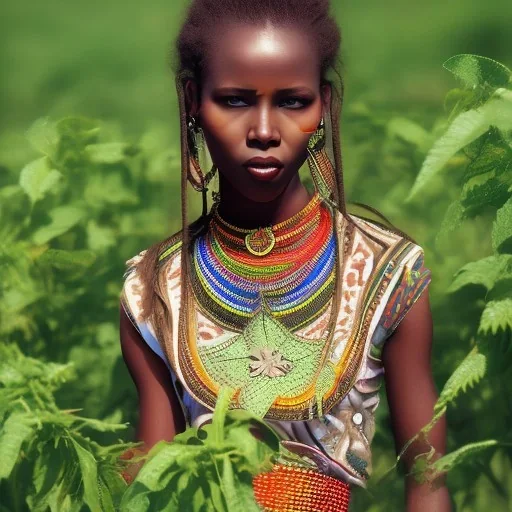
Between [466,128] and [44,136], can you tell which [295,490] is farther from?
[44,136]

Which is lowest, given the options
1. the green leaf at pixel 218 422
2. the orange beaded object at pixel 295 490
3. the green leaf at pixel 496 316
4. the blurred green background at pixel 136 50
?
the orange beaded object at pixel 295 490

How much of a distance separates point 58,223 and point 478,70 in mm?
1401

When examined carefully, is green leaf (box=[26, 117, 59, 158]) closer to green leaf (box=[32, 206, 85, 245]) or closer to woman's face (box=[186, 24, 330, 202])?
green leaf (box=[32, 206, 85, 245])

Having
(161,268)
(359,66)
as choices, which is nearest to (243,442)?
(161,268)

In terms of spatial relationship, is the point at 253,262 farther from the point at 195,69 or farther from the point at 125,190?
the point at 125,190

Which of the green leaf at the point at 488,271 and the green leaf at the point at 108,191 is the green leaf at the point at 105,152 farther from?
the green leaf at the point at 488,271

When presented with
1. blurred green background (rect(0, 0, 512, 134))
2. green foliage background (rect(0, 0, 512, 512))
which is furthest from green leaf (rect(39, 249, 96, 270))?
blurred green background (rect(0, 0, 512, 134))

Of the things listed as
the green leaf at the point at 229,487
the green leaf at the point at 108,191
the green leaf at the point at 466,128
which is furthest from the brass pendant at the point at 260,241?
the green leaf at the point at 108,191

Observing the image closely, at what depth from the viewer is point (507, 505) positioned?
3.46 m

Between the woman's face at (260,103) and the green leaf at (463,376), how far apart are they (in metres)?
0.50

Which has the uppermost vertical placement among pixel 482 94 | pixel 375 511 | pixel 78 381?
pixel 482 94

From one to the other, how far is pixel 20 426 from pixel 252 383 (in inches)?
20.6

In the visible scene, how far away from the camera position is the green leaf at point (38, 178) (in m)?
3.75

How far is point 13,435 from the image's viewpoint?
2707 millimetres
